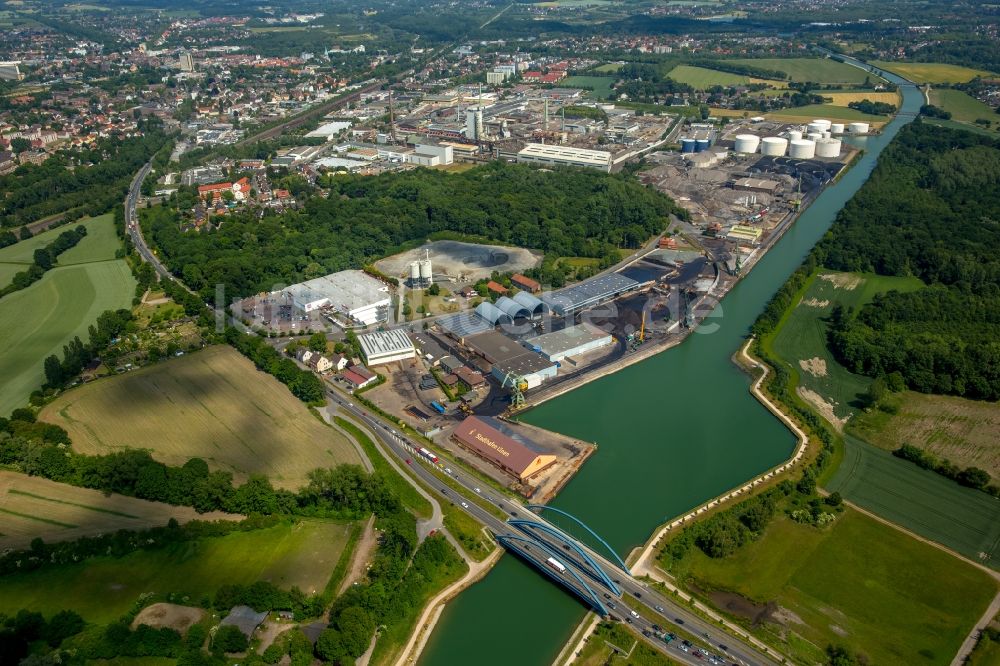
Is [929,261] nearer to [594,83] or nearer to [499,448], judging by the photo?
[499,448]

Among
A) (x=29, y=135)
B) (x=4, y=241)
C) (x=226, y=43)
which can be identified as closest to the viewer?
(x=4, y=241)

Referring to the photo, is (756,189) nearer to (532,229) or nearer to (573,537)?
(532,229)

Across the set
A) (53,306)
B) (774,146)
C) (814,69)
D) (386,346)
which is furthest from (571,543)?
(814,69)

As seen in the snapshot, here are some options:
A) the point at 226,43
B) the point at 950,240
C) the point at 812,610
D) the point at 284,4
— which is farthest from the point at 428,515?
the point at 284,4

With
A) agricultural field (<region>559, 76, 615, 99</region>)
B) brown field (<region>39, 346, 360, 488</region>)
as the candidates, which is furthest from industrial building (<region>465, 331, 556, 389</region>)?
agricultural field (<region>559, 76, 615, 99</region>)

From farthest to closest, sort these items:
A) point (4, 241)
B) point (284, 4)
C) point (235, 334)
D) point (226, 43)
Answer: point (284, 4)
point (226, 43)
point (4, 241)
point (235, 334)

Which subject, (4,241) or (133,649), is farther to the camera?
(4,241)
